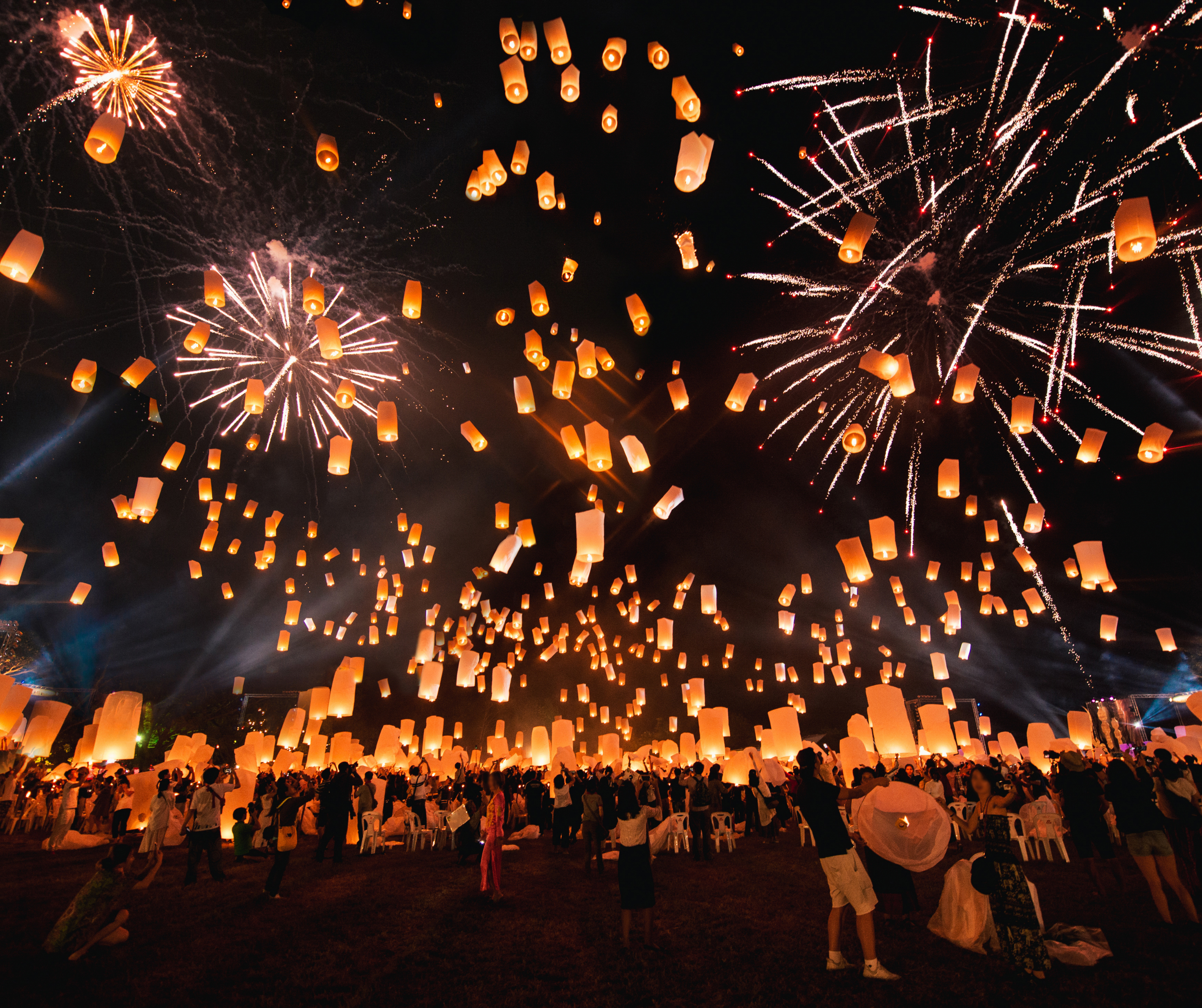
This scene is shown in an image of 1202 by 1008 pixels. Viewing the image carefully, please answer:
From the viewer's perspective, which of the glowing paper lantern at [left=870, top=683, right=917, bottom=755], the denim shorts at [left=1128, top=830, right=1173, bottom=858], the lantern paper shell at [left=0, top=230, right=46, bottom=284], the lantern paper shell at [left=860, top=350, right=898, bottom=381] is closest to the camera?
the denim shorts at [left=1128, top=830, right=1173, bottom=858]

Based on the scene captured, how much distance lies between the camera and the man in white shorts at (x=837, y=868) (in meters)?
3.90

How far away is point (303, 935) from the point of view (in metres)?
5.15

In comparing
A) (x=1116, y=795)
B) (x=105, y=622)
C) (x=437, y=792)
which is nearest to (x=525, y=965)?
(x=1116, y=795)

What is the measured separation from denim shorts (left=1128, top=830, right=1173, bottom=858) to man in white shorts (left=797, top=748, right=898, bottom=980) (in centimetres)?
264

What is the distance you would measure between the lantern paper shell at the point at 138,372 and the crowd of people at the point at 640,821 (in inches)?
227

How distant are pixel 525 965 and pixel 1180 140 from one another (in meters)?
12.0

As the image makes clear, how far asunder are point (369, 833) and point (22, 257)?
34.3 feet

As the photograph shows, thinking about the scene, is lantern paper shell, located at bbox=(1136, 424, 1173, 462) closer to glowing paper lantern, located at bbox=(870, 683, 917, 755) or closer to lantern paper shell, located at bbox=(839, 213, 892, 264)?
lantern paper shell, located at bbox=(839, 213, 892, 264)

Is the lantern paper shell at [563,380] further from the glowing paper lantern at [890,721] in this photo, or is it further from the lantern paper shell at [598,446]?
the glowing paper lantern at [890,721]

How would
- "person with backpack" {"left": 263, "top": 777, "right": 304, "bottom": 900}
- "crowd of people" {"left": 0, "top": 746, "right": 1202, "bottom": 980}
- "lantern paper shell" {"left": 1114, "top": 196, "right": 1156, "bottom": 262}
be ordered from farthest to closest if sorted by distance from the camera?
"person with backpack" {"left": 263, "top": 777, "right": 304, "bottom": 900} → "lantern paper shell" {"left": 1114, "top": 196, "right": 1156, "bottom": 262} → "crowd of people" {"left": 0, "top": 746, "right": 1202, "bottom": 980}

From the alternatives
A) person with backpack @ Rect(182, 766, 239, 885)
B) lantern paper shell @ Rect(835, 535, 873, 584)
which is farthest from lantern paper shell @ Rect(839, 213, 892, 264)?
person with backpack @ Rect(182, 766, 239, 885)

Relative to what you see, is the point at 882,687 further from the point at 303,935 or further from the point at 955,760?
the point at 303,935

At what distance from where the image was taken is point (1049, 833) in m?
8.70

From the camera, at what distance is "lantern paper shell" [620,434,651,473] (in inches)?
329
